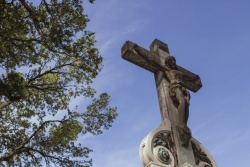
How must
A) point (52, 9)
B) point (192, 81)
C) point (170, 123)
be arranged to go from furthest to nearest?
point (192, 81) → point (52, 9) → point (170, 123)

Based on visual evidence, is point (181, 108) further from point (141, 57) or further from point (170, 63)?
point (141, 57)

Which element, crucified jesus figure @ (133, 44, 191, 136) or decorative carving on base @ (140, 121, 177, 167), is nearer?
decorative carving on base @ (140, 121, 177, 167)

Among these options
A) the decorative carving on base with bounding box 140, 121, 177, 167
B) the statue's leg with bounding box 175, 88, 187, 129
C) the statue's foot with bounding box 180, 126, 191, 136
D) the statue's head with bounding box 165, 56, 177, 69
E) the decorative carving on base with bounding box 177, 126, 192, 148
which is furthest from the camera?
the statue's head with bounding box 165, 56, 177, 69

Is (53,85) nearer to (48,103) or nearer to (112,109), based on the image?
(48,103)

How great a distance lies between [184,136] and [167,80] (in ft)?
4.80

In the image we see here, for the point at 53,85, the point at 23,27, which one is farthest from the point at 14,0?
the point at 53,85

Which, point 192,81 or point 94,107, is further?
point 94,107

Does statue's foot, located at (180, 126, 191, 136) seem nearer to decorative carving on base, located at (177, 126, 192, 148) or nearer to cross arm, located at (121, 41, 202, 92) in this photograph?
decorative carving on base, located at (177, 126, 192, 148)

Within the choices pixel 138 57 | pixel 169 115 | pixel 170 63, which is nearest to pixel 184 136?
pixel 169 115

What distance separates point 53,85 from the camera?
28.2 ft

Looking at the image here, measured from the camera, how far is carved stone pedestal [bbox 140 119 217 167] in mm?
5004

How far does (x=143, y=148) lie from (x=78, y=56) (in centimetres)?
277

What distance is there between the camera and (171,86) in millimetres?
6582

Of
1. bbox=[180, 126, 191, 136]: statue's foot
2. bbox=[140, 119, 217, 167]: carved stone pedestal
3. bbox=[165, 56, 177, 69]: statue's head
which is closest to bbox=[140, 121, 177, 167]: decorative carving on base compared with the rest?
bbox=[140, 119, 217, 167]: carved stone pedestal
